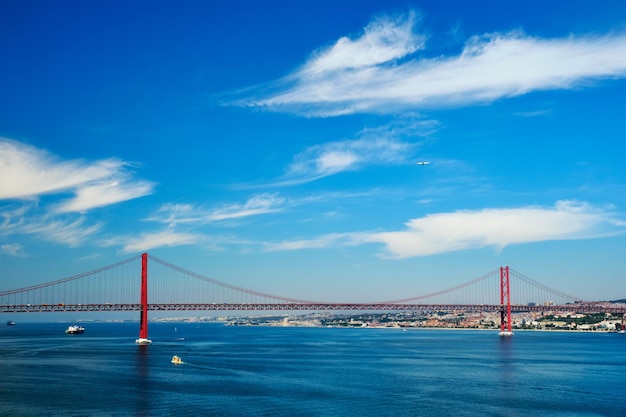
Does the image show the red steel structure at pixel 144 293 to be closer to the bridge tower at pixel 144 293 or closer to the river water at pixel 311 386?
the bridge tower at pixel 144 293

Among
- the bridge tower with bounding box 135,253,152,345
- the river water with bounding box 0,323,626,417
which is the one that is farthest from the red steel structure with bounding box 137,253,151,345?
the river water with bounding box 0,323,626,417

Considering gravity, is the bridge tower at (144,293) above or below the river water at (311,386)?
above

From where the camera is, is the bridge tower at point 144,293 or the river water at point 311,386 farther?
the bridge tower at point 144,293

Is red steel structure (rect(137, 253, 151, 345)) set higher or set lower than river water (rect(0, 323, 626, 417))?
higher

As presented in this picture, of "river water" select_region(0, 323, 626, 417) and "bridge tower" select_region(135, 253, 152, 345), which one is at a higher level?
"bridge tower" select_region(135, 253, 152, 345)

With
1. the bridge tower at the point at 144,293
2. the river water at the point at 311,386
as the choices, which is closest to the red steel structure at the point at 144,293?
the bridge tower at the point at 144,293

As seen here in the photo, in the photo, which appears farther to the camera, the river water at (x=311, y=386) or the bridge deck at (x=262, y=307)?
the bridge deck at (x=262, y=307)

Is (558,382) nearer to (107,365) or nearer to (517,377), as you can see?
(517,377)

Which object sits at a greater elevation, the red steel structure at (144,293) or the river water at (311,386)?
the red steel structure at (144,293)

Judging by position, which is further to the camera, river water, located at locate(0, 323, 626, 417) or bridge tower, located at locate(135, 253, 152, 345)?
bridge tower, located at locate(135, 253, 152, 345)

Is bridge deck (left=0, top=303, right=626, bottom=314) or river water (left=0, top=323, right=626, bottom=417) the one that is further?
bridge deck (left=0, top=303, right=626, bottom=314)

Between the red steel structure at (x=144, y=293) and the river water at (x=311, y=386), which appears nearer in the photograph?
the river water at (x=311, y=386)

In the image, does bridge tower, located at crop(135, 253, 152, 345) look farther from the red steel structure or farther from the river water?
the river water
